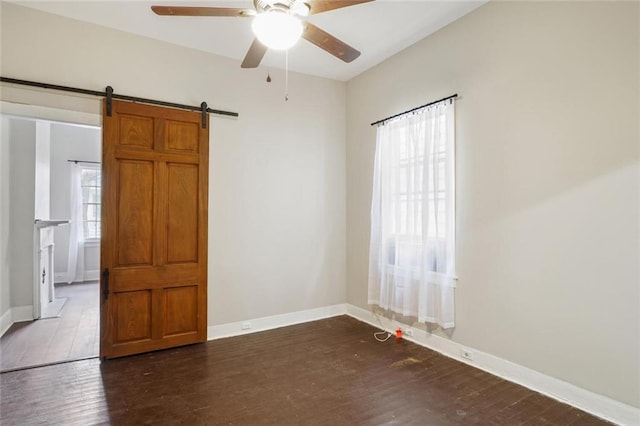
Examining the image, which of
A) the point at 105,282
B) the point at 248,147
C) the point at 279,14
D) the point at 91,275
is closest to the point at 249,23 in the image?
the point at 248,147

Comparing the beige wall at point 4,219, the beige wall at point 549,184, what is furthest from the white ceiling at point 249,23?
the beige wall at point 4,219

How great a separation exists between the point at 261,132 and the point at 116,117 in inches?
59.8

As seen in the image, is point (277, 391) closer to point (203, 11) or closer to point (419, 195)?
point (419, 195)

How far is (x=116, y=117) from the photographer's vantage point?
129 inches

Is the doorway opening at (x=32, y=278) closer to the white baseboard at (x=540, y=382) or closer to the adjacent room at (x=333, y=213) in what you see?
the adjacent room at (x=333, y=213)

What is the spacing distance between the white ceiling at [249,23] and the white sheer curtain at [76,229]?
15.7ft

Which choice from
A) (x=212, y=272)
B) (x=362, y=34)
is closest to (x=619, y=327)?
(x=362, y=34)

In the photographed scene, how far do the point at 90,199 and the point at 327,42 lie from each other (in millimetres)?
7009

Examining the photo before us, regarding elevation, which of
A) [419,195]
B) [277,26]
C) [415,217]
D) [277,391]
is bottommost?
[277,391]

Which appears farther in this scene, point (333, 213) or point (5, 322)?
point (333, 213)

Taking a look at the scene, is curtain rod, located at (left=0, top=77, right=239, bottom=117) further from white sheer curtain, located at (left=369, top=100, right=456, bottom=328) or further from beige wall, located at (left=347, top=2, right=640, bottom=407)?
beige wall, located at (left=347, top=2, right=640, bottom=407)

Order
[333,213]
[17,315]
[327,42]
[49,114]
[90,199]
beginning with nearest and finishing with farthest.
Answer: [327,42] → [49,114] → [17,315] → [333,213] → [90,199]

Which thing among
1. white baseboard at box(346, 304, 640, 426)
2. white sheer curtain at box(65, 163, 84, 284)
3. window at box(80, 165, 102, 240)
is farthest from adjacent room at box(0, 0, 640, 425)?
window at box(80, 165, 102, 240)

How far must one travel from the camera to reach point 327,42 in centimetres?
237
